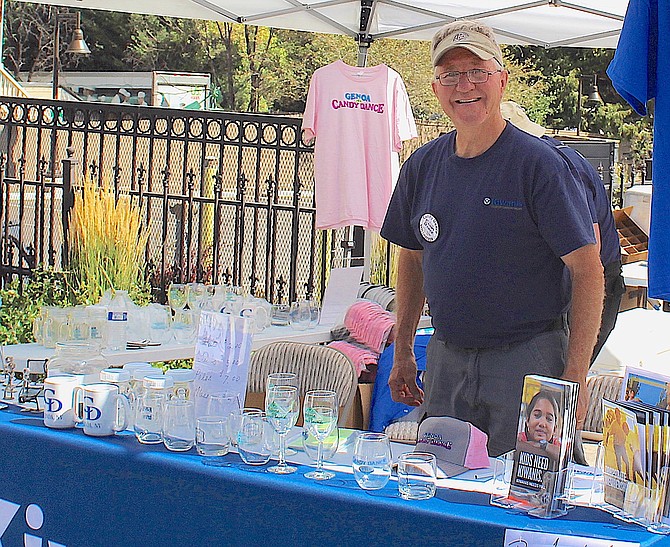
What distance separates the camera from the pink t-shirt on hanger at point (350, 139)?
225 inches

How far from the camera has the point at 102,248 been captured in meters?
5.59

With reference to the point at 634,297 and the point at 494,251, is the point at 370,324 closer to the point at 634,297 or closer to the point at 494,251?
the point at 494,251

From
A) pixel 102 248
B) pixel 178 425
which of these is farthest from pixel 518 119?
pixel 178 425

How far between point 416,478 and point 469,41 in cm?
114

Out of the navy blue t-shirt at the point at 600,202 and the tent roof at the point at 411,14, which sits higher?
the tent roof at the point at 411,14

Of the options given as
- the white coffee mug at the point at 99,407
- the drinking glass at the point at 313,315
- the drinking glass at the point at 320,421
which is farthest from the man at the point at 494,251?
→ the drinking glass at the point at 313,315

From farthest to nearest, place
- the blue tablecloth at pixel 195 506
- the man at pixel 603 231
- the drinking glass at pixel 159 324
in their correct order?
the drinking glass at pixel 159 324 → the man at pixel 603 231 → the blue tablecloth at pixel 195 506

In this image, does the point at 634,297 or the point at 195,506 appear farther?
the point at 634,297

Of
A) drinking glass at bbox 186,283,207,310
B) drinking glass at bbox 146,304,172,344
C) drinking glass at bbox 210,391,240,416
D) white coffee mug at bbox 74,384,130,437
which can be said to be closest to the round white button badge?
drinking glass at bbox 210,391,240,416

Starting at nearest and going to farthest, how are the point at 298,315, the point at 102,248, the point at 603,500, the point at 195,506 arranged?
the point at 603,500 < the point at 195,506 < the point at 298,315 < the point at 102,248

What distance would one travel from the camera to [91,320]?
3754 millimetres

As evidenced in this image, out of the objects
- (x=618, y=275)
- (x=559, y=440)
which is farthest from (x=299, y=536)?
(x=618, y=275)

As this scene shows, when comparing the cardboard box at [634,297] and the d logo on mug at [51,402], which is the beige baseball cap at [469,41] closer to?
the d logo on mug at [51,402]

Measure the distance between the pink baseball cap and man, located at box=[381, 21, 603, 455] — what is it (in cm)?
40
